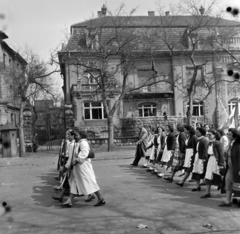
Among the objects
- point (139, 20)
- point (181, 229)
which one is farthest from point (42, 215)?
point (139, 20)

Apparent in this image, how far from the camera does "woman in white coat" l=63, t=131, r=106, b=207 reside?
7.86 meters

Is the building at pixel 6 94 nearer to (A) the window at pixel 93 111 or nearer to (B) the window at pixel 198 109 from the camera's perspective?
(A) the window at pixel 93 111

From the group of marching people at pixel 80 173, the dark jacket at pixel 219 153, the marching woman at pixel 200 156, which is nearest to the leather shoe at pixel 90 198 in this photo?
the group of marching people at pixel 80 173

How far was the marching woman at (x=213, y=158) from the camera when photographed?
333 inches

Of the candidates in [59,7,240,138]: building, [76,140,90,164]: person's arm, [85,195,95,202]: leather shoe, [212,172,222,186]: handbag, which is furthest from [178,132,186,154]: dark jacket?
[59,7,240,138]: building

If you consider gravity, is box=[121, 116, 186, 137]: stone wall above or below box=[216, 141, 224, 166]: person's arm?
above

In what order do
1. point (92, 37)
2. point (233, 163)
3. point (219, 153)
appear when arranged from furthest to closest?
point (92, 37) → point (219, 153) → point (233, 163)

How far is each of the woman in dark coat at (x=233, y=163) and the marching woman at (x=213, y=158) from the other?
2.62 ft

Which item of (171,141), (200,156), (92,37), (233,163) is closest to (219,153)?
(200,156)

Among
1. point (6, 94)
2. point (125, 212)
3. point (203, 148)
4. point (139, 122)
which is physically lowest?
point (125, 212)

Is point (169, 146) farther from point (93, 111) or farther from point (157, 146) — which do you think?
point (93, 111)

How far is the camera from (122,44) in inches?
1040

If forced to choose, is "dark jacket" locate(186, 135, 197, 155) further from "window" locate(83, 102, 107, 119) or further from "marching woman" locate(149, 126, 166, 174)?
"window" locate(83, 102, 107, 119)

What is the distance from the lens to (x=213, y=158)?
8812 mm
